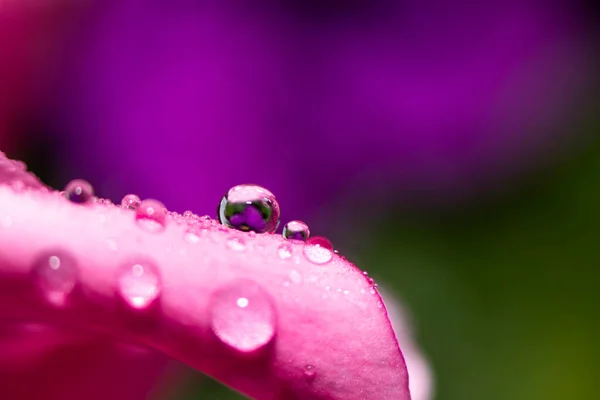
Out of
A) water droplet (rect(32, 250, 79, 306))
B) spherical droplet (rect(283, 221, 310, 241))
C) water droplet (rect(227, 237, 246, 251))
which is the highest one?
water droplet (rect(227, 237, 246, 251))

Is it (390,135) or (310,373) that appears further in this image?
(390,135)

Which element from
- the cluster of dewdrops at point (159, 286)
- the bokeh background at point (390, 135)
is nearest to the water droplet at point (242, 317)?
the cluster of dewdrops at point (159, 286)

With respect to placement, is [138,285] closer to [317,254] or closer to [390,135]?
[317,254]

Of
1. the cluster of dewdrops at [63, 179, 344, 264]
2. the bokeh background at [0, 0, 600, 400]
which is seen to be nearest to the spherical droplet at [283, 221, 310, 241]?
the cluster of dewdrops at [63, 179, 344, 264]

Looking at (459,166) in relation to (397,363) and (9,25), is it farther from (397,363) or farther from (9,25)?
→ (397,363)

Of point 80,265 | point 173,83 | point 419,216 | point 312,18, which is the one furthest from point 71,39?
point 80,265

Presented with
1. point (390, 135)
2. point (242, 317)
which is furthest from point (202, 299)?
point (390, 135)

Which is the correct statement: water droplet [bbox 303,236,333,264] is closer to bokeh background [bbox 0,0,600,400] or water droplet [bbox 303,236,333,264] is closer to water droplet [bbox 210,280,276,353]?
water droplet [bbox 210,280,276,353]
